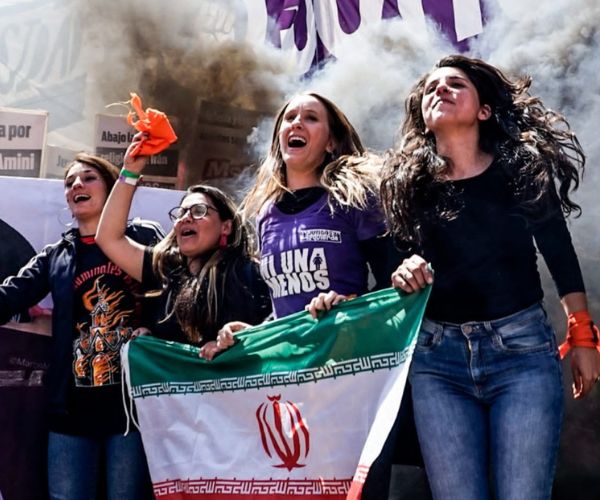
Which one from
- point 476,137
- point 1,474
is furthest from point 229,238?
point 1,474

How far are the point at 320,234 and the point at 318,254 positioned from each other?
71 mm

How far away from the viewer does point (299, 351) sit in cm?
290

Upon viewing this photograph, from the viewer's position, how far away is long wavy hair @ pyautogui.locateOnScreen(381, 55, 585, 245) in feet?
8.59

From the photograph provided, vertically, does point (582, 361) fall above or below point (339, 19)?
below

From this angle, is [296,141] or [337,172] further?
[296,141]

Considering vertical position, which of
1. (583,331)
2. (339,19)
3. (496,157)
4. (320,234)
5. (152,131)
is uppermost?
(339,19)

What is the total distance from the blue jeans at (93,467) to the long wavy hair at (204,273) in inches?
19.1

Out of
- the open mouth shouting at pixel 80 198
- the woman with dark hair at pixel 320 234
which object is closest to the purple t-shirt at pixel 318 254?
the woman with dark hair at pixel 320 234

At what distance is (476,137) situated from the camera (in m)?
2.79

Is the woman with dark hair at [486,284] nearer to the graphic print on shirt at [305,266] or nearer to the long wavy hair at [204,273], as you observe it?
the graphic print on shirt at [305,266]

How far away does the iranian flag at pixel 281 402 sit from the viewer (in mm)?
2730

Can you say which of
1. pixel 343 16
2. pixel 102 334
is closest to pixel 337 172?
pixel 102 334

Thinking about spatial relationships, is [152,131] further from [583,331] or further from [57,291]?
[583,331]

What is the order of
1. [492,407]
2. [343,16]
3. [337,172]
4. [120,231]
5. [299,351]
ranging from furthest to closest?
[343,16]
[120,231]
[337,172]
[299,351]
[492,407]
